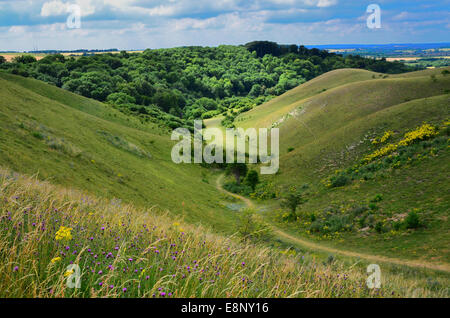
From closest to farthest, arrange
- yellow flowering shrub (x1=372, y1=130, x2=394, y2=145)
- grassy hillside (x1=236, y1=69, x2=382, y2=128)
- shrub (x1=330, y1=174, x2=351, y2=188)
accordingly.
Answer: shrub (x1=330, y1=174, x2=351, y2=188) < yellow flowering shrub (x1=372, y1=130, x2=394, y2=145) < grassy hillside (x1=236, y1=69, x2=382, y2=128)

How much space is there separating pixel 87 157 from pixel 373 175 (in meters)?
28.7

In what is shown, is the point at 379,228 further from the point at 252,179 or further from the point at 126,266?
the point at 126,266

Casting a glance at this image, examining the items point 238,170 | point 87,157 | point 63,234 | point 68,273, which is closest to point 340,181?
point 238,170

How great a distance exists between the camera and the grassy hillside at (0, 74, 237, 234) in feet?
59.5

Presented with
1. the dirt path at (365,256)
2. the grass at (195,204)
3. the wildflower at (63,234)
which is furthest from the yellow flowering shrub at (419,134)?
the wildflower at (63,234)

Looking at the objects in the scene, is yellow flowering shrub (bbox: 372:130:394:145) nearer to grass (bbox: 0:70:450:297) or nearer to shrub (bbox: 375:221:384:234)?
grass (bbox: 0:70:450:297)

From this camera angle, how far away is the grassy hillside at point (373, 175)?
21.8 meters

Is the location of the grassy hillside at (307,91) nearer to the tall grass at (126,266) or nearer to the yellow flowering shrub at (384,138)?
the yellow flowering shrub at (384,138)

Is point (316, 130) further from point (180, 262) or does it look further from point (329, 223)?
point (180, 262)

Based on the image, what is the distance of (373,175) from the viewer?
33.3 m

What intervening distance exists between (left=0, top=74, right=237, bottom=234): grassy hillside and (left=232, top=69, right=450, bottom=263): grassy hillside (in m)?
10.7

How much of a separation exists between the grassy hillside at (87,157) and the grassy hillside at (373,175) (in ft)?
35.1

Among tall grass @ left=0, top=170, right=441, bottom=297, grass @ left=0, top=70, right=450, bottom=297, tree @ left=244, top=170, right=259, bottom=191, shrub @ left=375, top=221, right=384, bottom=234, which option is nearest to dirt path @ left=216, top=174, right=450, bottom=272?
grass @ left=0, top=70, right=450, bottom=297
